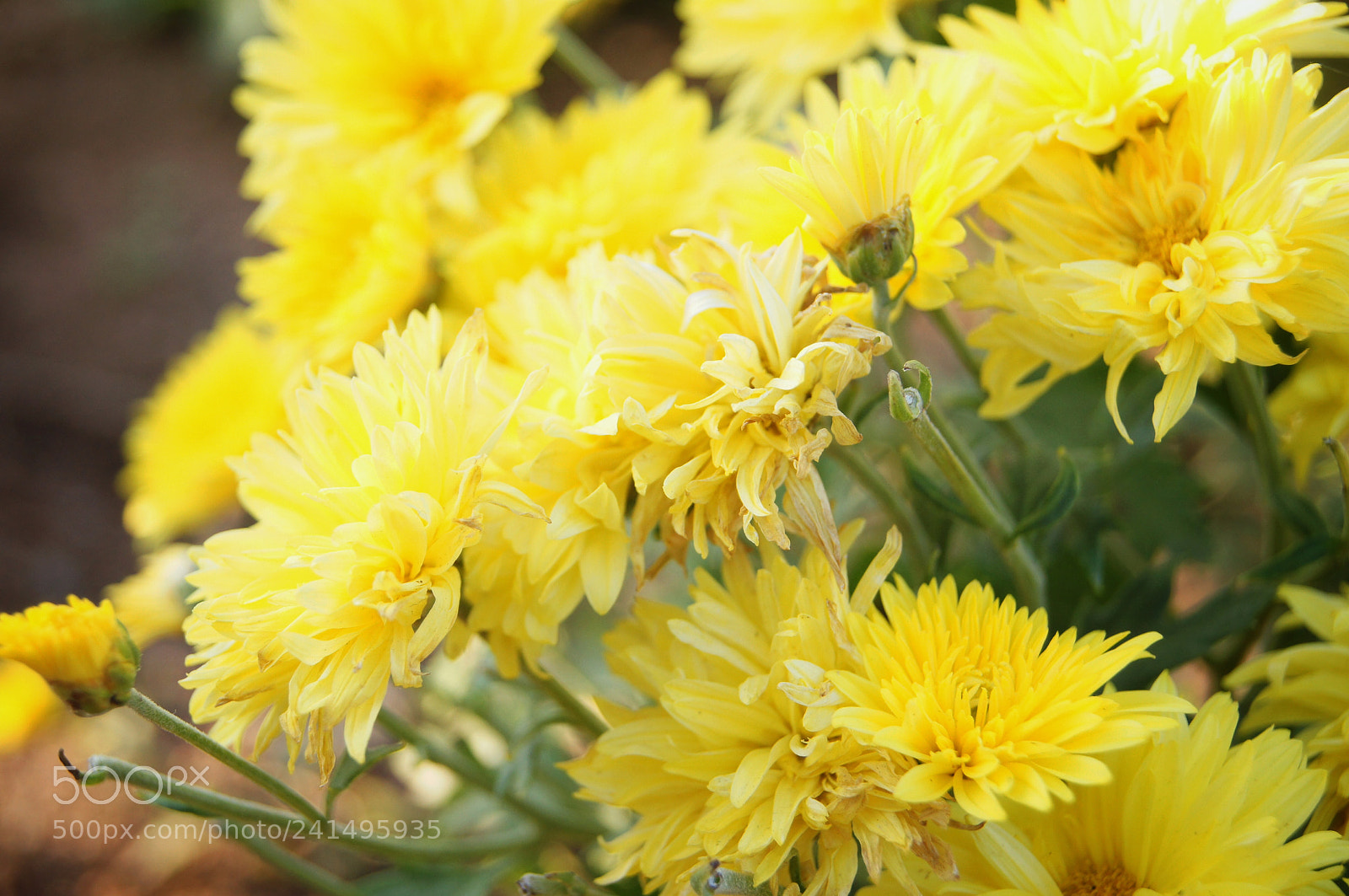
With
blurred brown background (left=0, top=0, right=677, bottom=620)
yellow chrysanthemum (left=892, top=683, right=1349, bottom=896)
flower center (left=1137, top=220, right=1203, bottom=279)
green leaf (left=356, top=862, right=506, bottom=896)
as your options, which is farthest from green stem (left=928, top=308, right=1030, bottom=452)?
blurred brown background (left=0, top=0, right=677, bottom=620)

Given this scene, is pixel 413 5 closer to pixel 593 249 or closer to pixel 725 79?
pixel 593 249

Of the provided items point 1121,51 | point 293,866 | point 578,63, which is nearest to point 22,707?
point 293,866

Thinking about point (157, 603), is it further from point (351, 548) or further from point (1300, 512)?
point (1300, 512)

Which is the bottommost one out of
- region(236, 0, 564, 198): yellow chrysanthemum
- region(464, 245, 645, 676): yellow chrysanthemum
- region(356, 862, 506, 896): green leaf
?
region(356, 862, 506, 896): green leaf

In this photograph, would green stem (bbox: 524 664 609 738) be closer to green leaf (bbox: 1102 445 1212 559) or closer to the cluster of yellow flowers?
the cluster of yellow flowers

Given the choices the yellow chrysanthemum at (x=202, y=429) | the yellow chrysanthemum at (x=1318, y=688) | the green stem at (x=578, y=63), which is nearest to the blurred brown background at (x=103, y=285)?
the yellow chrysanthemum at (x=202, y=429)

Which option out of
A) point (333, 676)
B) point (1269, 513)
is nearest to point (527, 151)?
point (333, 676)

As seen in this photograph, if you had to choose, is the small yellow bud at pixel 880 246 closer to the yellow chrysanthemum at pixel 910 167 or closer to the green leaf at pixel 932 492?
the yellow chrysanthemum at pixel 910 167
